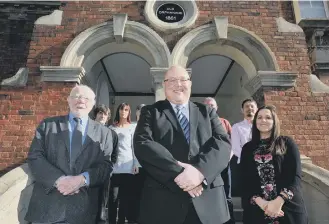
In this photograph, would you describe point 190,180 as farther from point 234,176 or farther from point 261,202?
point 234,176

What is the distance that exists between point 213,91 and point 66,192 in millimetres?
7195

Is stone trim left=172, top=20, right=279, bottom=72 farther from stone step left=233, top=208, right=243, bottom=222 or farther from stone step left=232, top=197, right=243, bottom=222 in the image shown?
stone step left=233, top=208, right=243, bottom=222

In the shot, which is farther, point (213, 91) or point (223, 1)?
point (213, 91)

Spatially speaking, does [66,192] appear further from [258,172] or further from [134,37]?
[134,37]

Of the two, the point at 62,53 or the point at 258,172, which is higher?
the point at 62,53

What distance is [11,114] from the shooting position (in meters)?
5.09

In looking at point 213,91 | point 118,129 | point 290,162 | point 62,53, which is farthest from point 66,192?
point 213,91

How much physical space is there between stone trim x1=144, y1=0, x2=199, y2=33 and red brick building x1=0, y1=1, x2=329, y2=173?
0.06 feet

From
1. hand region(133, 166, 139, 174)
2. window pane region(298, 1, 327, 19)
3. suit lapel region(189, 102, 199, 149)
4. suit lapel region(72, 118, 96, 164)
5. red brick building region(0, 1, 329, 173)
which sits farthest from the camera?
window pane region(298, 1, 327, 19)

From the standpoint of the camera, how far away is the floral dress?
8.41 feet

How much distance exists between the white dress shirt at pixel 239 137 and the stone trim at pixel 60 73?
3.00 m

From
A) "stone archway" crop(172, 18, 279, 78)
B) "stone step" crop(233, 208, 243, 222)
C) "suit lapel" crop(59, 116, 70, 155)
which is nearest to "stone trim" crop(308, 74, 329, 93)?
"stone archway" crop(172, 18, 279, 78)

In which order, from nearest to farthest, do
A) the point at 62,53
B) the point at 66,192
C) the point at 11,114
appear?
the point at 66,192 → the point at 11,114 → the point at 62,53

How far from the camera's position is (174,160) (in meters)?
1.97
